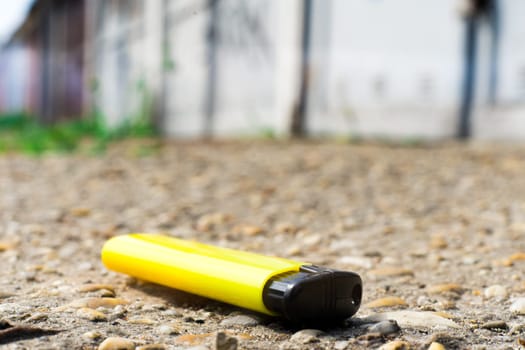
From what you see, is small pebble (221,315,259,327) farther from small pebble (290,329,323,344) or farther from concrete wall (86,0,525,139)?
concrete wall (86,0,525,139)

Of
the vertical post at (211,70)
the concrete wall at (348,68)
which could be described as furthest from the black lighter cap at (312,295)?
the vertical post at (211,70)

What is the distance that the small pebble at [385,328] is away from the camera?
4.10ft

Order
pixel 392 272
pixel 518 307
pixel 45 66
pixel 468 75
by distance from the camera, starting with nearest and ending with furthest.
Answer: pixel 518 307 → pixel 392 272 → pixel 468 75 → pixel 45 66

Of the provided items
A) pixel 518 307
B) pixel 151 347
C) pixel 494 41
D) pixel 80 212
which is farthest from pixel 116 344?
pixel 494 41

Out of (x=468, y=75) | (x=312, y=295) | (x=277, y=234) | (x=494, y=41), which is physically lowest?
(x=277, y=234)

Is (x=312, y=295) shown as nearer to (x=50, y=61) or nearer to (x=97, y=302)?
(x=97, y=302)

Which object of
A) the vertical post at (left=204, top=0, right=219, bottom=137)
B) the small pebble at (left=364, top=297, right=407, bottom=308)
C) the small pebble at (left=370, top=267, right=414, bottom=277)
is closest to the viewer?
the small pebble at (left=364, top=297, right=407, bottom=308)

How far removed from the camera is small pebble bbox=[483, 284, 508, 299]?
1.56 meters

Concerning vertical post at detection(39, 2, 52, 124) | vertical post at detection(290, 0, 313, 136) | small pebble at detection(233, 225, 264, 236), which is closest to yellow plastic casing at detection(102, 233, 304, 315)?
small pebble at detection(233, 225, 264, 236)

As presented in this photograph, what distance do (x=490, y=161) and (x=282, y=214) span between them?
4.36 ft

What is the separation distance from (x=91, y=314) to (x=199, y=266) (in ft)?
0.69

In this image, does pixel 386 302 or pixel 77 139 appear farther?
pixel 77 139

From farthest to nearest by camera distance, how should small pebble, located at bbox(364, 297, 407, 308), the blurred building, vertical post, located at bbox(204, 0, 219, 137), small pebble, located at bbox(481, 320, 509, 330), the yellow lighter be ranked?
the blurred building
vertical post, located at bbox(204, 0, 219, 137)
small pebble, located at bbox(364, 297, 407, 308)
small pebble, located at bbox(481, 320, 509, 330)
the yellow lighter

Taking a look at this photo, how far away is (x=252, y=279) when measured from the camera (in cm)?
127
